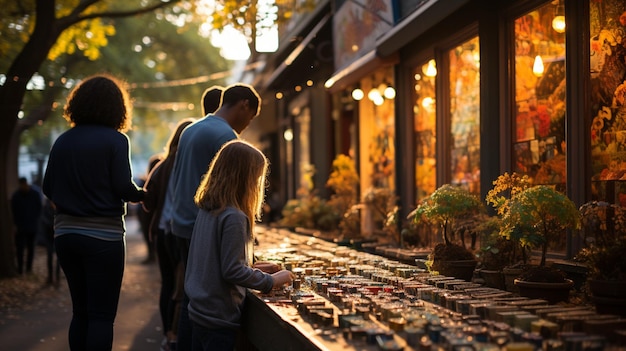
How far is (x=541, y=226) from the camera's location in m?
5.64

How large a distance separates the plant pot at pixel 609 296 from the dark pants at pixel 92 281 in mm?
2724

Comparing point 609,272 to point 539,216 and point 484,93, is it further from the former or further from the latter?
point 484,93

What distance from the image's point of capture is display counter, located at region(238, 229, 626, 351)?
11.9ft

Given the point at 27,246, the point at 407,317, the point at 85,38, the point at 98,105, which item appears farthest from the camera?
the point at 85,38

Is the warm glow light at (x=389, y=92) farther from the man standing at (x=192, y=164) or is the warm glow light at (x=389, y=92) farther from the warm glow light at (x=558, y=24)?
the man standing at (x=192, y=164)

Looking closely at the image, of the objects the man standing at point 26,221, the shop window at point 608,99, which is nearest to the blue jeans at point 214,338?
the shop window at point 608,99

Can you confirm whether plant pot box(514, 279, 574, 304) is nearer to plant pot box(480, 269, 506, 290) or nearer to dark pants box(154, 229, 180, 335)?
plant pot box(480, 269, 506, 290)

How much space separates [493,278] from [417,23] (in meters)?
3.46

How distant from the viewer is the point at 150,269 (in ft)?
57.0

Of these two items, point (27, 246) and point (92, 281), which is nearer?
point (92, 281)

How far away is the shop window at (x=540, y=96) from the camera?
712cm

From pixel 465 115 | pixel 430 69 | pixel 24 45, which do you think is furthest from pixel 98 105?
pixel 24 45

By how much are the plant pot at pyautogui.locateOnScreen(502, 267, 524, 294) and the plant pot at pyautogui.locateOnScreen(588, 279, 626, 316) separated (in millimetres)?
1022

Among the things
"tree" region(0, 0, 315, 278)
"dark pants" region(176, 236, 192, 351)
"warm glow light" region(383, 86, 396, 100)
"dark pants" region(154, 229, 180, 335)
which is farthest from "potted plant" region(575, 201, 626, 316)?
"tree" region(0, 0, 315, 278)
